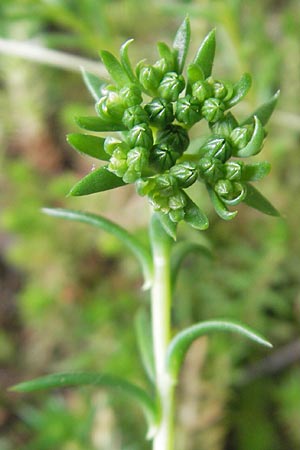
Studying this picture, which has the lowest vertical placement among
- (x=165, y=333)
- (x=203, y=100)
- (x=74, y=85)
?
(x=74, y=85)

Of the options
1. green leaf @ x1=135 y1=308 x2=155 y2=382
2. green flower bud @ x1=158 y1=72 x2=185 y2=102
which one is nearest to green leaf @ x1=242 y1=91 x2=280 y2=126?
green flower bud @ x1=158 y1=72 x2=185 y2=102

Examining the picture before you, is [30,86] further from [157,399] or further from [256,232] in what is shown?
[157,399]

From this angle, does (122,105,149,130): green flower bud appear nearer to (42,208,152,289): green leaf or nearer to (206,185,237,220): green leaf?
(206,185,237,220): green leaf

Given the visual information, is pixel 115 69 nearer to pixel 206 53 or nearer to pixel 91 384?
pixel 206 53

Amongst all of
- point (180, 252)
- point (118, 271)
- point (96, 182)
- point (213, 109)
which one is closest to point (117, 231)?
point (180, 252)

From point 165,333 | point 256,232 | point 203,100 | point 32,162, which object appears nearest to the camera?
point 203,100

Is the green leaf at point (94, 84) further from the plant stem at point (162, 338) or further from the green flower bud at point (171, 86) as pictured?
the plant stem at point (162, 338)

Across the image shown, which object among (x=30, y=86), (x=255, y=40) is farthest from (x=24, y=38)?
(x=255, y=40)
